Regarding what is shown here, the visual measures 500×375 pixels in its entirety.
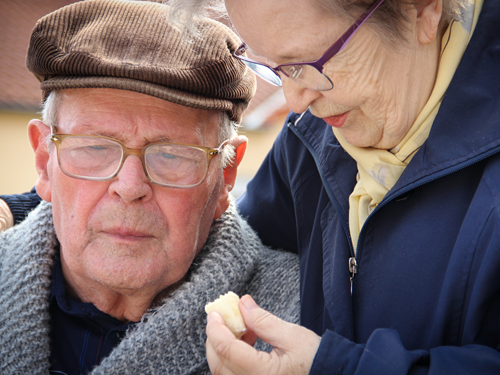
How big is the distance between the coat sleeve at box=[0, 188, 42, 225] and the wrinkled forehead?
2.35 ft

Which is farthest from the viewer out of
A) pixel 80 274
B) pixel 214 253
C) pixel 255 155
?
pixel 255 155

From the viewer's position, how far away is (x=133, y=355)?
1859 mm

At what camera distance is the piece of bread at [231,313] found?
1.49m

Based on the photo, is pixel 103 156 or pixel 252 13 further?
pixel 103 156

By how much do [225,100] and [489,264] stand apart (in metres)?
1.25

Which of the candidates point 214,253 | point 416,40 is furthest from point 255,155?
point 416,40

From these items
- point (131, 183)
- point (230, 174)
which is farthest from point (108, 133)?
point (230, 174)

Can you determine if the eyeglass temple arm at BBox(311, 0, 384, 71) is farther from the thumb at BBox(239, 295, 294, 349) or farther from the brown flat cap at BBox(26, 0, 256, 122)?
the thumb at BBox(239, 295, 294, 349)

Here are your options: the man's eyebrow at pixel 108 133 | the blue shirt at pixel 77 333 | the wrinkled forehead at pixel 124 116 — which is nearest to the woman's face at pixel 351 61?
the wrinkled forehead at pixel 124 116

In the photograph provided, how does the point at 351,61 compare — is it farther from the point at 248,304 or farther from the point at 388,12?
the point at 248,304

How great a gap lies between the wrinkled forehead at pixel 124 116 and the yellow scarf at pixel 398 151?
0.67 m

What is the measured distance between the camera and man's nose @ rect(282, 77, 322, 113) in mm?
1548

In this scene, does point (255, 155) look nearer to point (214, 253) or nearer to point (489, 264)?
point (214, 253)

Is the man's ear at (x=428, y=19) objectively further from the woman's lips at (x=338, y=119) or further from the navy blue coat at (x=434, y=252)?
the woman's lips at (x=338, y=119)
